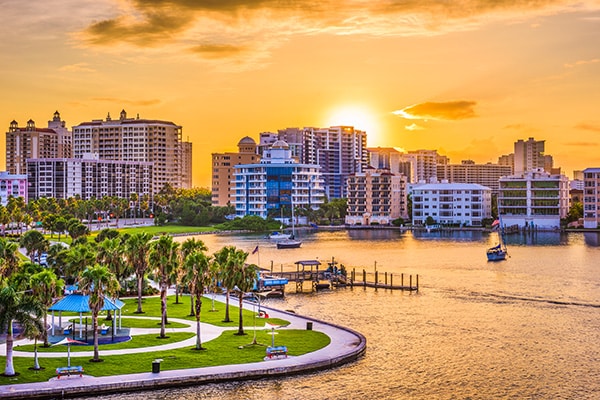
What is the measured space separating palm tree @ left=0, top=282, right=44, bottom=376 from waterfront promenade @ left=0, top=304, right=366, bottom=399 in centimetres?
304

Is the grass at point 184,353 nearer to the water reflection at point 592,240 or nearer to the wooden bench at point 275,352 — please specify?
the wooden bench at point 275,352

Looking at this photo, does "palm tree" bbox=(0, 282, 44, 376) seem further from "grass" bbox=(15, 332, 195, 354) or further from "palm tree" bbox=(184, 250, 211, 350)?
"palm tree" bbox=(184, 250, 211, 350)

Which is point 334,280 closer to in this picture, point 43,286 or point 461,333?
point 461,333

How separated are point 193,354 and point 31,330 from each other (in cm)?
1198

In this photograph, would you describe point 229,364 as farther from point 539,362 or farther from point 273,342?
point 539,362

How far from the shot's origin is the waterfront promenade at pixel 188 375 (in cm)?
4500

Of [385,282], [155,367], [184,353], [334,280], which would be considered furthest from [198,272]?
[385,282]

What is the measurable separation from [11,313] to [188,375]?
1218cm

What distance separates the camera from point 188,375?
4847 centimetres

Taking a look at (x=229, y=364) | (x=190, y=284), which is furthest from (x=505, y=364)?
(x=190, y=284)

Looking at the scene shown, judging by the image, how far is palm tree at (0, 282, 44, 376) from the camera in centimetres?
4753

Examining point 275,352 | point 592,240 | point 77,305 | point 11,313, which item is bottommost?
point 275,352

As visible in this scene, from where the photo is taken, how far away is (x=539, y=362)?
188 feet

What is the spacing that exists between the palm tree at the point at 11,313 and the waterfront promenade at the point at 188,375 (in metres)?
3.04
